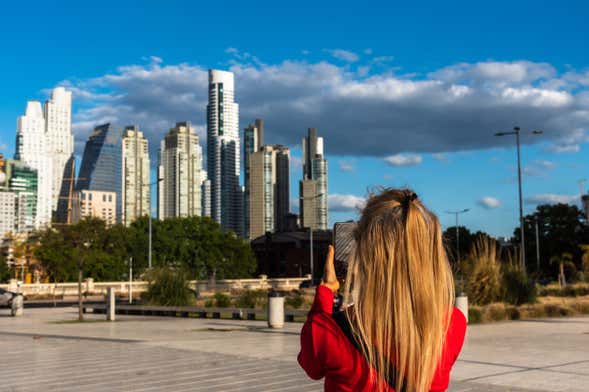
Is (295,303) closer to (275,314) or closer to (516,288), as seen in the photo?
(275,314)

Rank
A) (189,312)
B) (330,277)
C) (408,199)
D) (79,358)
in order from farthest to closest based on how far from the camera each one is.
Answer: (189,312) → (79,358) → (330,277) → (408,199)

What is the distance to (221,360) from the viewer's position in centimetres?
1145

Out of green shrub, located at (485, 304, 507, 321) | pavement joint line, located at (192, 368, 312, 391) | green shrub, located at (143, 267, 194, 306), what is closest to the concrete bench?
green shrub, located at (143, 267, 194, 306)

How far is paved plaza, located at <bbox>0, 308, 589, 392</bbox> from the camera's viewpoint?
29.3 ft

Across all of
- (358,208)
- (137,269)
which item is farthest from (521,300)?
(137,269)

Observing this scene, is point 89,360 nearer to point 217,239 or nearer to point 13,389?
point 13,389

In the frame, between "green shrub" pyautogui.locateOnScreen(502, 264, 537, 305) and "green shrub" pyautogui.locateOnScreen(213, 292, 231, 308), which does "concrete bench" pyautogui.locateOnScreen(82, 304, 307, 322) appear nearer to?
"green shrub" pyautogui.locateOnScreen(213, 292, 231, 308)

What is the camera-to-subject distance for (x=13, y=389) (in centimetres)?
862

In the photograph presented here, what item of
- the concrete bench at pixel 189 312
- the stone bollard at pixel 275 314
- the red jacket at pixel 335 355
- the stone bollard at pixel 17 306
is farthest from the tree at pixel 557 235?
the red jacket at pixel 335 355

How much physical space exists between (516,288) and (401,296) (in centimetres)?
2314

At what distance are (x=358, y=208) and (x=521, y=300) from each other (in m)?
23.1

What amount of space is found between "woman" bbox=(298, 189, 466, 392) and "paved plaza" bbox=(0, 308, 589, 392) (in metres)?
6.28

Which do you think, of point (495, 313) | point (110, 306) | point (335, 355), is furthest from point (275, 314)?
point (335, 355)

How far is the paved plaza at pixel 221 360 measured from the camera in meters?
8.92
